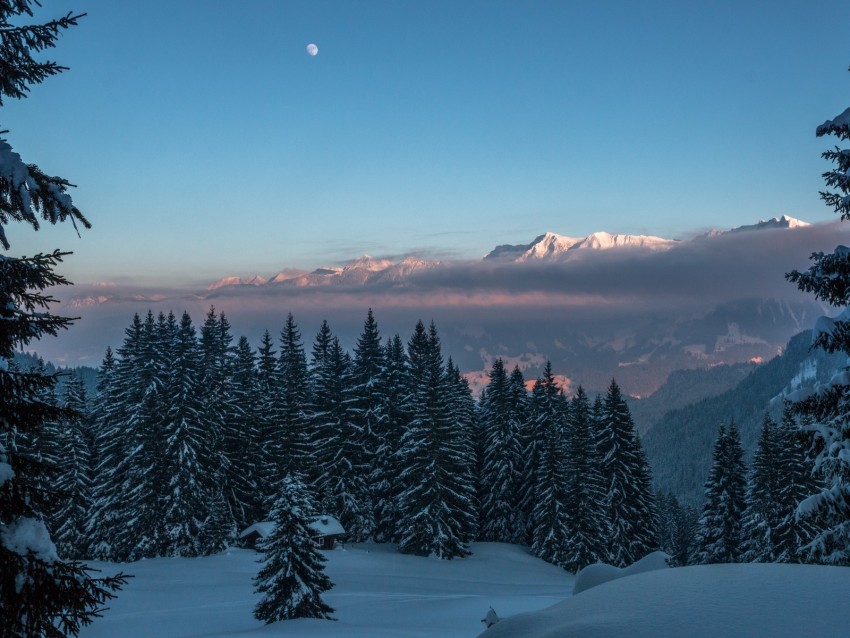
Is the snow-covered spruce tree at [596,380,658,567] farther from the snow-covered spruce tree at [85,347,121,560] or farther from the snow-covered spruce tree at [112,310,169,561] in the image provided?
the snow-covered spruce tree at [85,347,121,560]

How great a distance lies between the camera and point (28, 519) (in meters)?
7.41

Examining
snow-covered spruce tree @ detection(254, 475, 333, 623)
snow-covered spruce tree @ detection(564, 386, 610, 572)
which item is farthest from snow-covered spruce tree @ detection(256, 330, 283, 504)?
snow-covered spruce tree @ detection(564, 386, 610, 572)

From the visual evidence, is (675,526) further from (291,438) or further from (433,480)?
(291,438)

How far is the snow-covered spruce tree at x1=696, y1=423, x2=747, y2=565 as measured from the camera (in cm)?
4806

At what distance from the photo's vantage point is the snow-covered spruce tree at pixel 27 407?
7.18 meters

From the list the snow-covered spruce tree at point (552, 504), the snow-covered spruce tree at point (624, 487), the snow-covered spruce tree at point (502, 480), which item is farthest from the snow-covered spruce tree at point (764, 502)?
the snow-covered spruce tree at point (502, 480)

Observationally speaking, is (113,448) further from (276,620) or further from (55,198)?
(55,198)

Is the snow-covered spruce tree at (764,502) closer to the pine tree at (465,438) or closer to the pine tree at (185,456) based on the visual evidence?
the pine tree at (465,438)

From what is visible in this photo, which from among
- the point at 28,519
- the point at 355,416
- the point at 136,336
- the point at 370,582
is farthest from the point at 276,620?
the point at 136,336

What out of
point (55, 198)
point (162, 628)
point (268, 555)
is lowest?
point (162, 628)

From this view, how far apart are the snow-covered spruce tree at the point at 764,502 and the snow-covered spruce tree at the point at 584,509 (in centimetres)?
1054

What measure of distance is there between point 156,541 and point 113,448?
9264 millimetres

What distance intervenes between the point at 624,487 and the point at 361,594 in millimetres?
28048

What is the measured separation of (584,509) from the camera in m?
51.6
